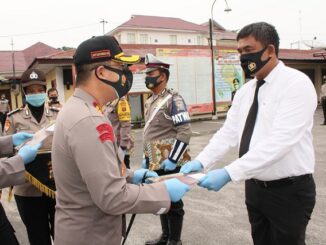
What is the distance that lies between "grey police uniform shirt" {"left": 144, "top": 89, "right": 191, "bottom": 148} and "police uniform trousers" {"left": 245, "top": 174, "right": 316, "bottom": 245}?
4.70 ft

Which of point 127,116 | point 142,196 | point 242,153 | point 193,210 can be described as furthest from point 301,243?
point 127,116

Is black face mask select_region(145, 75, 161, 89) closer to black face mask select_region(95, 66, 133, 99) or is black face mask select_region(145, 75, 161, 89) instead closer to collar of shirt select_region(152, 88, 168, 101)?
collar of shirt select_region(152, 88, 168, 101)

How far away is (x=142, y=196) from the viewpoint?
5.90 ft

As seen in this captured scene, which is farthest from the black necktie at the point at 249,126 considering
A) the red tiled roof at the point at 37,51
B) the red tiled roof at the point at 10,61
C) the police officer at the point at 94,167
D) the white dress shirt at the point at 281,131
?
the red tiled roof at the point at 37,51

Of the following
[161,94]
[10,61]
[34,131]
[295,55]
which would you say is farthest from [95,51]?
[10,61]

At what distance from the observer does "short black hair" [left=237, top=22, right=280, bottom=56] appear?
2508mm

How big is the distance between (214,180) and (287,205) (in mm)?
558

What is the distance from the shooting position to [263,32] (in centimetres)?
251

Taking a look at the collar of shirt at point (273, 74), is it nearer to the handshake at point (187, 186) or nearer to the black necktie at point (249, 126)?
the black necktie at point (249, 126)

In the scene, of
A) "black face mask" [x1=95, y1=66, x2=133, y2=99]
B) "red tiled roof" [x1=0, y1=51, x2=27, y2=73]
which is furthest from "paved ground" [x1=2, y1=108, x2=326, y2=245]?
"red tiled roof" [x1=0, y1=51, x2=27, y2=73]

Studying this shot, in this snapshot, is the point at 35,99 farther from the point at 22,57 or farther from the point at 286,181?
the point at 22,57

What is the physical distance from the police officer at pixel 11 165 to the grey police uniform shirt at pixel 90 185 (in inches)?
22.0

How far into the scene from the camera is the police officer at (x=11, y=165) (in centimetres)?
230

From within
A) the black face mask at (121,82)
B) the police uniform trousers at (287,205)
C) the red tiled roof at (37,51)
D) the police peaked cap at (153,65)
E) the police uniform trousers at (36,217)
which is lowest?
the police uniform trousers at (36,217)
